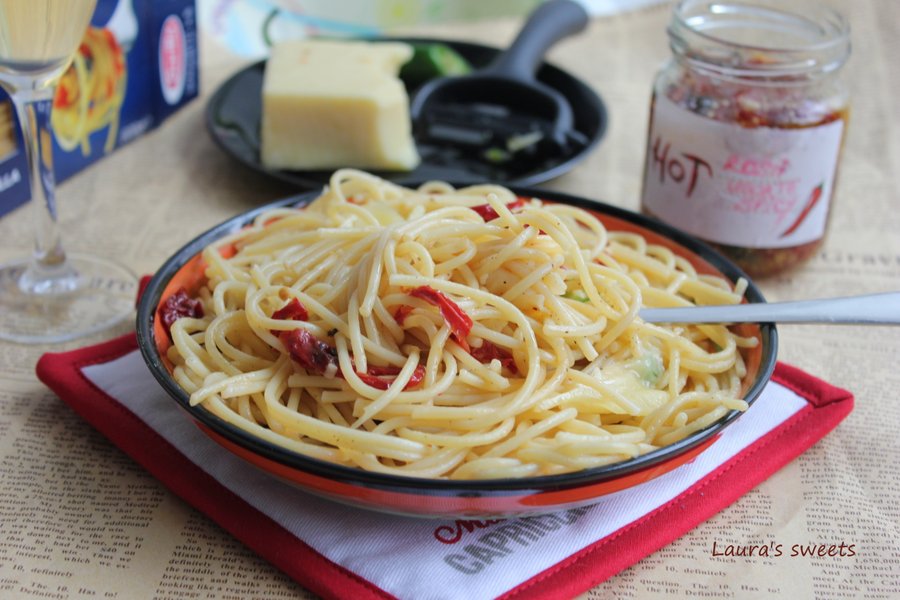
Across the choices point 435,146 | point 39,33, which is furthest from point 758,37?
point 39,33

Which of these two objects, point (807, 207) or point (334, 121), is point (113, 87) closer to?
point (334, 121)

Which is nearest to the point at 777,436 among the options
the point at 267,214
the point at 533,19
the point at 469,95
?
the point at 267,214

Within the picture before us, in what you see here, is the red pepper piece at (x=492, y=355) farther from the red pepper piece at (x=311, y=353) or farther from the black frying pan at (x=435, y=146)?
the black frying pan at (x=435, y=146)

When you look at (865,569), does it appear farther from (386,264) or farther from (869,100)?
(869,100)

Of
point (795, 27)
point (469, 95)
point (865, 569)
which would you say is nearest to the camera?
point (865, 569)

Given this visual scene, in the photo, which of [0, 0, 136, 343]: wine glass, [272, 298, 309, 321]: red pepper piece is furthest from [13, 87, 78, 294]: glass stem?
[272, 298, 309, 321]: red pepper piece

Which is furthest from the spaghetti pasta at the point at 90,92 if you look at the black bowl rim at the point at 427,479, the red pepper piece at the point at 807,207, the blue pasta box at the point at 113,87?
the red pepper piece at the point at 807,207
